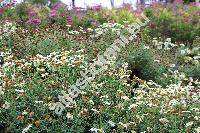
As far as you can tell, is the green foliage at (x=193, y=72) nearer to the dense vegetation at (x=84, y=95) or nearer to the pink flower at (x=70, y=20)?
the dense vegetation at (x=84, y=95)

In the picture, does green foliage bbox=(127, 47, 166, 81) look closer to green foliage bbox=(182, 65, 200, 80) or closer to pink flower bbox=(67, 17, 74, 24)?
green foliage bbox=(182, 65, 200, 80)

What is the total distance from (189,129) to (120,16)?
7987 mm

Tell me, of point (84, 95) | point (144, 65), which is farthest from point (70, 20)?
point (84, 95)

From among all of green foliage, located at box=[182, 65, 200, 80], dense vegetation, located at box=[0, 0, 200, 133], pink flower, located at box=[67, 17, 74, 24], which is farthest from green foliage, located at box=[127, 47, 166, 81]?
pink flower, located at box=[67, 17, 74, 24]

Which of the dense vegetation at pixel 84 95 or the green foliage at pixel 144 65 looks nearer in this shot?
the dense vegetation at pixel 84 95

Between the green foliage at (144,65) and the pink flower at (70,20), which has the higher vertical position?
the pink flower at (70,20)

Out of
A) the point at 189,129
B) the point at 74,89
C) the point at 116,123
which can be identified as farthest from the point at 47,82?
the point at 189,129

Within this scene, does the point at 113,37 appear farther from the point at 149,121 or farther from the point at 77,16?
the point at 149,121

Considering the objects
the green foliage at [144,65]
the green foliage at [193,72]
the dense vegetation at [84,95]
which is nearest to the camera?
the dense vegetation at [84,95]

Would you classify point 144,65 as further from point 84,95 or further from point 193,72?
point 84,95

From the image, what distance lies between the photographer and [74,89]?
5699 mm

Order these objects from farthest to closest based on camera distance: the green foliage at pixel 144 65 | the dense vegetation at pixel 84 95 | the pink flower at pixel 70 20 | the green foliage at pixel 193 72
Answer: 1. the pink flower at pixel 70 20
2. the green foliage at pixel 193 72
3. the green foliage at pixel 144 65
4. the dense vegetation at pixel 84 95

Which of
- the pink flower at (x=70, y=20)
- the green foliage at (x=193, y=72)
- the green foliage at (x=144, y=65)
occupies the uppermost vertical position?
the pink flower at (x=70, y=20)

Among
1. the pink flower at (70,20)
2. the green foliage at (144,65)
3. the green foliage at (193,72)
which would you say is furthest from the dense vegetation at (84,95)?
the pink flower at (70,20)
